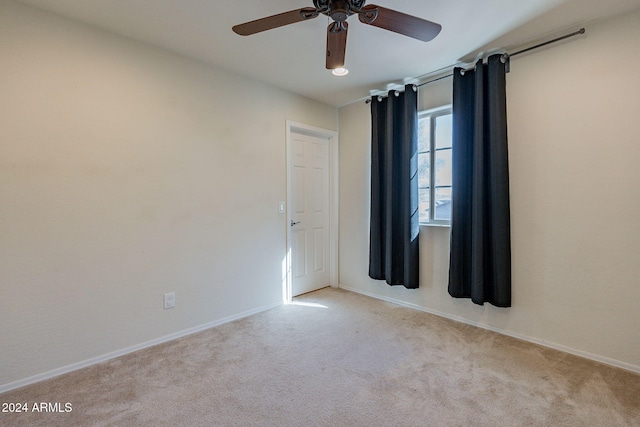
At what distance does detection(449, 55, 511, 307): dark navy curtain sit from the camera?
8.09 feet

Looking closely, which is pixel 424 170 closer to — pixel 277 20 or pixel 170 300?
pixel 277 20

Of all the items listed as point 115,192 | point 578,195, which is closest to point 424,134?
point 578,195

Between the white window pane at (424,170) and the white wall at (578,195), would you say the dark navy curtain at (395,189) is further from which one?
the white wall at (578,195)

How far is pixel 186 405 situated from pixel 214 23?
250 cm

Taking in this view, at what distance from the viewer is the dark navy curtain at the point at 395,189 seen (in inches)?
120

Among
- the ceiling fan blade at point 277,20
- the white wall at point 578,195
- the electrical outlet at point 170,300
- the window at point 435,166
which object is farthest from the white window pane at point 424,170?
the electrical outlet at point 170,300

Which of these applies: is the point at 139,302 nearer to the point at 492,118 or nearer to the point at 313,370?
the point at 313,370

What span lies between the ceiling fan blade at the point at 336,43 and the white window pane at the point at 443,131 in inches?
61.4

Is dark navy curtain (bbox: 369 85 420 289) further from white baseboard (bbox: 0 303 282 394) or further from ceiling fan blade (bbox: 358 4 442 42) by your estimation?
white baseboard (bbox: 0 303 282 394)

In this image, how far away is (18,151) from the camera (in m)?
1.90

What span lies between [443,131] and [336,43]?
1747 mm

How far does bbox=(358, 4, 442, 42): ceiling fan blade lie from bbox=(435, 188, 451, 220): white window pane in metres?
1.65

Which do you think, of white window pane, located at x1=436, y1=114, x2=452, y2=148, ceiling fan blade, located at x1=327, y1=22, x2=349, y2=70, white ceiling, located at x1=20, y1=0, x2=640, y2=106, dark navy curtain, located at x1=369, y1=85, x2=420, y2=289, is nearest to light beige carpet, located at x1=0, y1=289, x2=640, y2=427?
dark navy curtain, located at x1=369, y1=85, x2=420, y2=289

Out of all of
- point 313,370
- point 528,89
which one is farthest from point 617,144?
point 313,370
